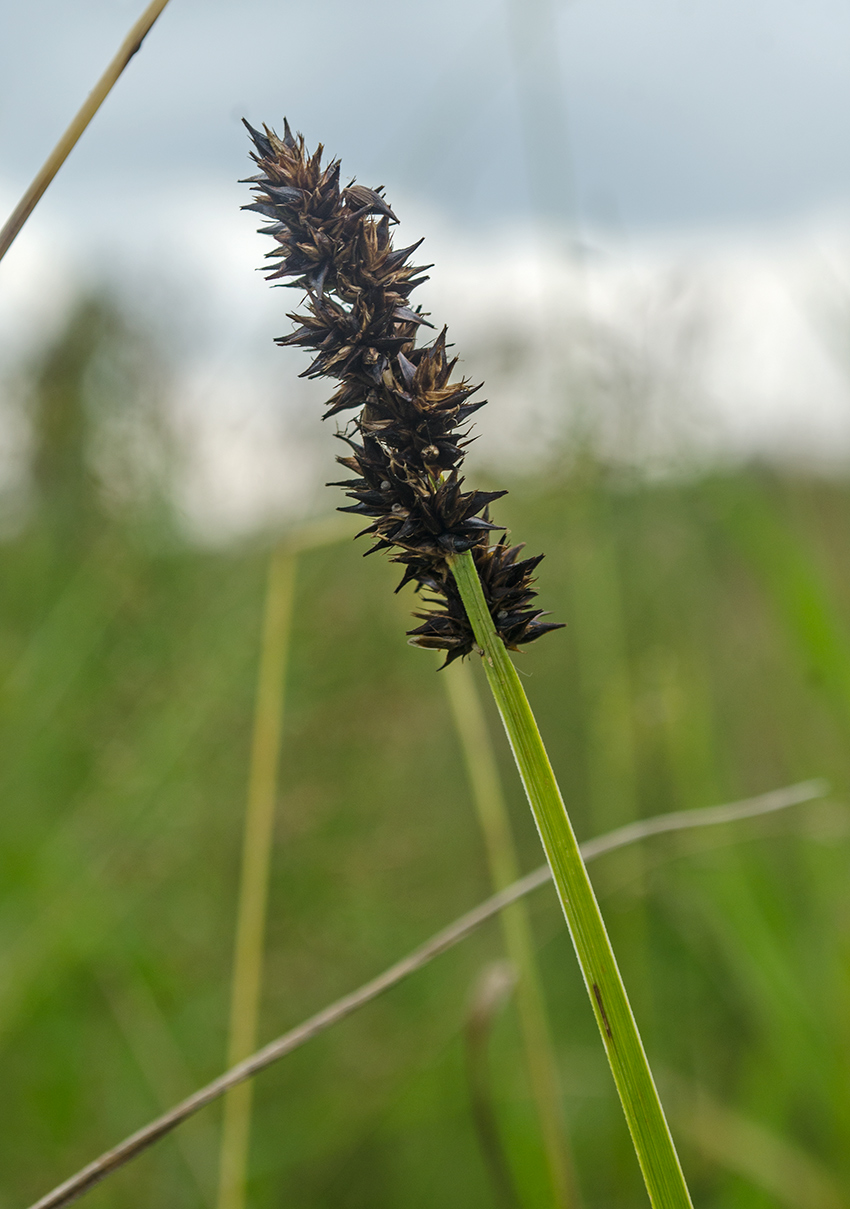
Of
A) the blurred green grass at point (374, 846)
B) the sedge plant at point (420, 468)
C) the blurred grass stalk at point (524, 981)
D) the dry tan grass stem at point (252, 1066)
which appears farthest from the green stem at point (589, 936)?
the blurred green grass at point (374, 846)

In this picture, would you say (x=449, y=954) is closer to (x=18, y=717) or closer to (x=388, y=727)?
(x=388, y=727)

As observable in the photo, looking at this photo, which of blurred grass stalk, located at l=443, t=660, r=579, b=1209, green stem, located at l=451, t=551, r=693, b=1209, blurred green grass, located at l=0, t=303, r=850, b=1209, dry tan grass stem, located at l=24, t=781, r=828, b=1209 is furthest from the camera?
blurred green grass, located at l=0, t=303, r=850, b=1209

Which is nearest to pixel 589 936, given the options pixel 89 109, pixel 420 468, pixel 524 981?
pixel 420 468

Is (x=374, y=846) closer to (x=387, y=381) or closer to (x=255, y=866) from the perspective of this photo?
(x=255, y=866)

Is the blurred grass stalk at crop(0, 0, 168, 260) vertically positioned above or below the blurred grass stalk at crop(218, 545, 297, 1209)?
above

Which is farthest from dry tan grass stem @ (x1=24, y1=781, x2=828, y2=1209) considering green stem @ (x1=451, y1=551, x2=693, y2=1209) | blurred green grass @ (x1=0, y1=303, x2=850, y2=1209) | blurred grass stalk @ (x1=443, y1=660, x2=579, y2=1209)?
blurred green grass @ (x1=0, y1=303, x2=850, y2=1209)

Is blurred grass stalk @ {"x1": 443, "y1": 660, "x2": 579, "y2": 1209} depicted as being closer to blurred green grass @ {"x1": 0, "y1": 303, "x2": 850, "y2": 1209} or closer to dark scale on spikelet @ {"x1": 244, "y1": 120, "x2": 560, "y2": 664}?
blurred green grass @ {"x1": 0, "y1": 303, "x2": 850, "y2": 1209}

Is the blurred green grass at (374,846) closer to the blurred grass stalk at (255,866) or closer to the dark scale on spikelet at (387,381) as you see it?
the blurred grass stalk at (255,866)

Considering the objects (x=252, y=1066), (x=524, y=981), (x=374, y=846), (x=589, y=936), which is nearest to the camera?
(x=589, y=936)
